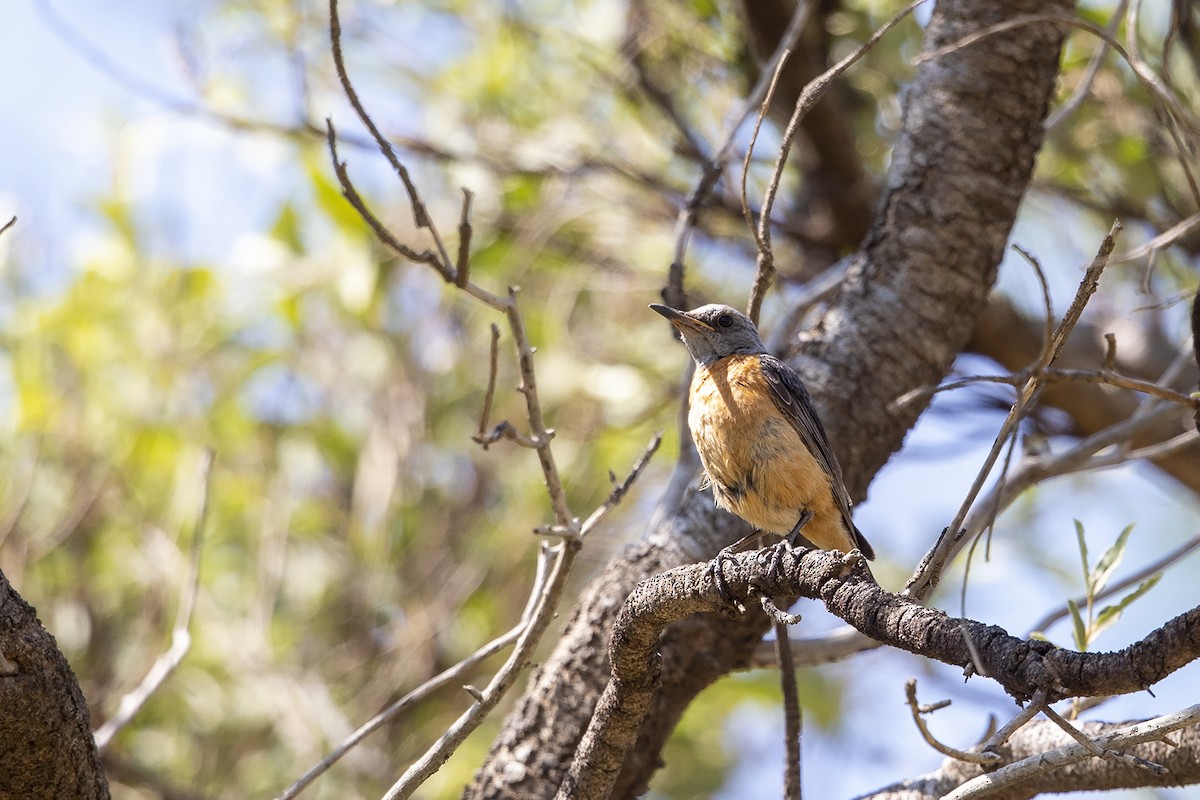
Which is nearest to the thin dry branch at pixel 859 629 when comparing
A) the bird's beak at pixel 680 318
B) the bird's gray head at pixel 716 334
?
the bird's beak at pixel 680 318

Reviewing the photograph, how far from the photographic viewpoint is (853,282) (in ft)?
12.5

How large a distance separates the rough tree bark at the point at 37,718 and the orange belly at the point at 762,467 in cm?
190

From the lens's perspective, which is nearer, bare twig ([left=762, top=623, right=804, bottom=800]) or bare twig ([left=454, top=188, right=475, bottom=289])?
bare twig ([left=454, top=188, right=475, bottom=289])

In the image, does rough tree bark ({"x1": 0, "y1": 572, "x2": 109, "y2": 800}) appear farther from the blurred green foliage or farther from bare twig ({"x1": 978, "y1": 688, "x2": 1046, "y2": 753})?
the blurred green foliage

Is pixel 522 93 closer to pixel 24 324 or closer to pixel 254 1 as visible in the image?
pixel 254 1

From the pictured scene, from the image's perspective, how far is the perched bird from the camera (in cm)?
362

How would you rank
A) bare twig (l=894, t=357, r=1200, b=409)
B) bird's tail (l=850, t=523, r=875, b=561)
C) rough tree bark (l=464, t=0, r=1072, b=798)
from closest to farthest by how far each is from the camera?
bare twig (l=894, t=357, r=1200, b=409), rough tree bark (l=464, t=0, r=1072, b=798), bird's tail (l=850, t=523, r=875, b=561)

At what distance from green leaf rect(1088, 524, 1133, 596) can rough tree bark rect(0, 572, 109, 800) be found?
2.37m

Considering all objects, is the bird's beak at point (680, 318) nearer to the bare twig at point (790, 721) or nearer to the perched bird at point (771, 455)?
the perched bird at point (771, 455)

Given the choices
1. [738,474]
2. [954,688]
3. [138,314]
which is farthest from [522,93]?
[954,688]

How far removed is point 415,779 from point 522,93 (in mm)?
4477

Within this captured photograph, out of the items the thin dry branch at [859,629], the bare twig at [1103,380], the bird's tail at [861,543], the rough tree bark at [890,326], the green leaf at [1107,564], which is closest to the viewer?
the thin dry branch at [859,629]

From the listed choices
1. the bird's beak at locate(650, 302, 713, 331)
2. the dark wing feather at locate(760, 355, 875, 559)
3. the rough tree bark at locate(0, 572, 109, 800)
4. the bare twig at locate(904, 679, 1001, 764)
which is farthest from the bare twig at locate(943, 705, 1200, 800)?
the bird's beak at locate(650, 302, 713, 331)

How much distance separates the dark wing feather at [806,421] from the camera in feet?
11.7
